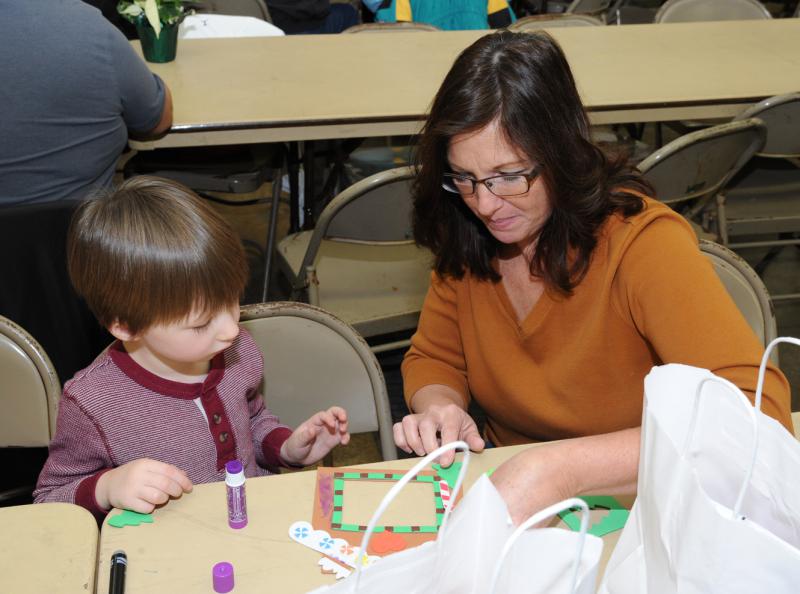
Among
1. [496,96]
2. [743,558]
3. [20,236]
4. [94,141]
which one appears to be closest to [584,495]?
[743,558]

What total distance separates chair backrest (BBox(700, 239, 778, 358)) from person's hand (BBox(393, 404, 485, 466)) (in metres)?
0.60

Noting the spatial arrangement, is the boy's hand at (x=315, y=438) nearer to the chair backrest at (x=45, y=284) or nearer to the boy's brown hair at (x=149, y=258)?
the boy's brown hair at (x=149, y=258)

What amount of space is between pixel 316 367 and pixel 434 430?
0.32 metres

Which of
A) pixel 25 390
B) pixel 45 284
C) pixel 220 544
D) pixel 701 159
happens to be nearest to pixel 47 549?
pixel 220 544

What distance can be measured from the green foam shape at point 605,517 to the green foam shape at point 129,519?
1.89 feet

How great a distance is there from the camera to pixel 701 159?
7.94 feet

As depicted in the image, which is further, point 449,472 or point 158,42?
point 158,42

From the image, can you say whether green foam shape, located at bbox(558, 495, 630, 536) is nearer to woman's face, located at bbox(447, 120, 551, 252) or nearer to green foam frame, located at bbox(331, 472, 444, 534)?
green foam frame, located at bbox(331, 472, 444, 534)

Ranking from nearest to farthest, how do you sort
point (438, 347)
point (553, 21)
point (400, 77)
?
point (438, 347), point (400, 77), point (553, 21)

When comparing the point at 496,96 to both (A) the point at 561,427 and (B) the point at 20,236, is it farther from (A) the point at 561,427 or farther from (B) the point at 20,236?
(B) the point at 20,236

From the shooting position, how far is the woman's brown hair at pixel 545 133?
4.54 feet

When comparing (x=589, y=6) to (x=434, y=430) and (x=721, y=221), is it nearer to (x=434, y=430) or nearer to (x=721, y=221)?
(x=721, y=221)

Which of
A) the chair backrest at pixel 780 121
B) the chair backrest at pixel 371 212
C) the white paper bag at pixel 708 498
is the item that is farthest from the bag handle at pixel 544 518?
the chair backrest at pixel 780 121

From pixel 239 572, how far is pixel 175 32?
2130 millimetres
